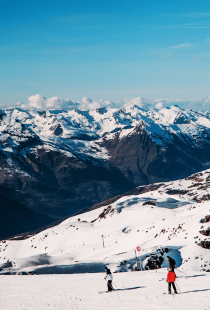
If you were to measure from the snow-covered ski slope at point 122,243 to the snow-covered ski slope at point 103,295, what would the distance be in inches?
539

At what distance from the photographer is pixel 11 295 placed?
25.6m

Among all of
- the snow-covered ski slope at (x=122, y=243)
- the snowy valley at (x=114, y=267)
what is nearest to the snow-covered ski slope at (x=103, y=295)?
the snowy valley at (x=114, y=267)

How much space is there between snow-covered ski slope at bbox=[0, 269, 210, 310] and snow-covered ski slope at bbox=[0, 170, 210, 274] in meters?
13.7

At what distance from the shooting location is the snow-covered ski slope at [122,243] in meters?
45.0

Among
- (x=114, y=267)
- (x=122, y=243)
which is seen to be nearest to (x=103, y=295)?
(x=114, y=267)

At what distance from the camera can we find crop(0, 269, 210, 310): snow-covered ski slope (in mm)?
20748

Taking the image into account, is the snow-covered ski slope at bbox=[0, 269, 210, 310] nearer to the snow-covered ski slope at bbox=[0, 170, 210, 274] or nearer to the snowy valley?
the snowy valley

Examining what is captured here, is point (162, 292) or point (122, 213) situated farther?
point (122, 213)

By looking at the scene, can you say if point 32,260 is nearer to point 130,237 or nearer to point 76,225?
point 130,237

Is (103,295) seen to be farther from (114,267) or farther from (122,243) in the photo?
(122,243)

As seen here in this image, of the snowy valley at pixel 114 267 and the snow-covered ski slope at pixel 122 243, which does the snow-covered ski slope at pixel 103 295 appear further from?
the snow-covered ski slope at pixel 122 243

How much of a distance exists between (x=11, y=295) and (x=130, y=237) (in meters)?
52.2

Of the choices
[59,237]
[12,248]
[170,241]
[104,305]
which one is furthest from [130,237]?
[104,305]

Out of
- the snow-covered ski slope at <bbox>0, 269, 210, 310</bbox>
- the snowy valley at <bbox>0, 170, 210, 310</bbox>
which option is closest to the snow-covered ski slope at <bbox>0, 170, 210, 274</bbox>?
the snowy valley at <bbox>0, 170, 210, 310</bbox>
